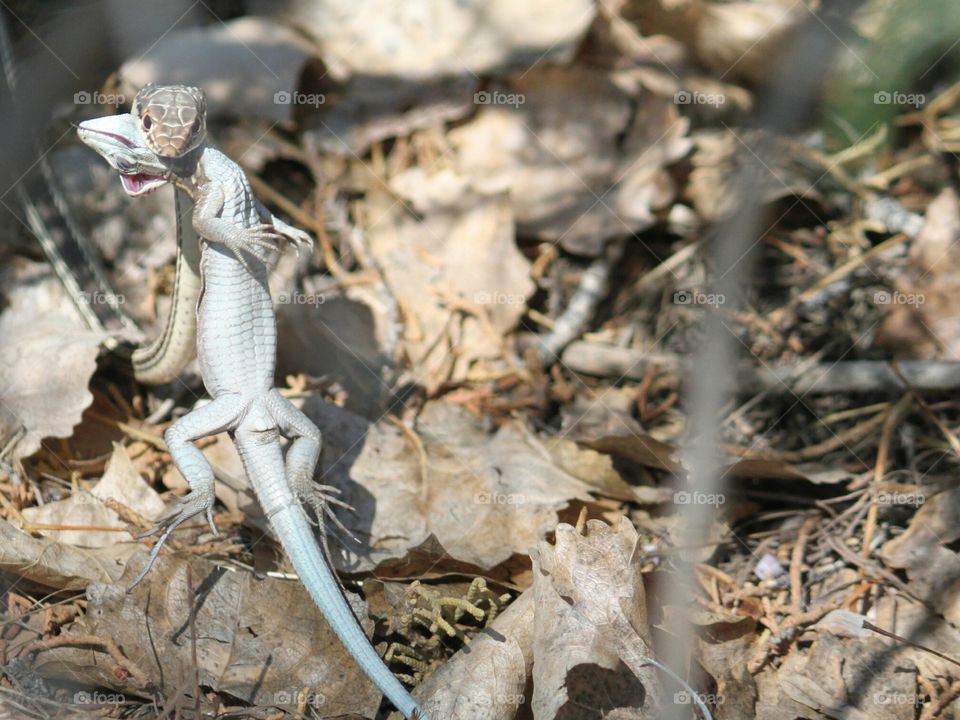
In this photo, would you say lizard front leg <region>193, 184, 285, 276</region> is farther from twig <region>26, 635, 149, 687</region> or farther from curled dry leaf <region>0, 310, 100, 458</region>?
twig <region>26, 635, 149, 687</region>

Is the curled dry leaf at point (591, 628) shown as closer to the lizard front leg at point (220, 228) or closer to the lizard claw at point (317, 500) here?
the lizard claw at point (317, 500)

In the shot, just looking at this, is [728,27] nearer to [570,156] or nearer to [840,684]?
[570,156]

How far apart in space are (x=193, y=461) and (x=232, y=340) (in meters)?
0.44

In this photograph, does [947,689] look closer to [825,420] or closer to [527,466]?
[825,420]

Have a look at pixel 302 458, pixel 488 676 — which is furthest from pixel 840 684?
pixel 302 458

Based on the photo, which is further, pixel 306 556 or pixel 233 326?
pixel 233 326

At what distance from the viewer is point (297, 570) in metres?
2.92

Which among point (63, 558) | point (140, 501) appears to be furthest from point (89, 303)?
point (63, 558)

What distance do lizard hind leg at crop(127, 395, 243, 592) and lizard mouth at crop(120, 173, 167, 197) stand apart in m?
0.75

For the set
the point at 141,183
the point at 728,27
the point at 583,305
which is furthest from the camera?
the point at 728,27

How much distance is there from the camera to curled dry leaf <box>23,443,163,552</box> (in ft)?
10.7

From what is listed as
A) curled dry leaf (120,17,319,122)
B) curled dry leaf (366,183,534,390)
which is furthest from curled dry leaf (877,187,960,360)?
curled dry leaf (120,17,319,122)

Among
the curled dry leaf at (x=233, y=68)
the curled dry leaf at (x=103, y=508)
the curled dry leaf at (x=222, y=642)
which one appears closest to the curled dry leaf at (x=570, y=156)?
the curled dry leaf at (x=233, y=68)

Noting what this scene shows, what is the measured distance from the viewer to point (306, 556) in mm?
2932
